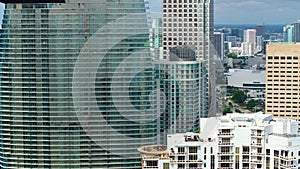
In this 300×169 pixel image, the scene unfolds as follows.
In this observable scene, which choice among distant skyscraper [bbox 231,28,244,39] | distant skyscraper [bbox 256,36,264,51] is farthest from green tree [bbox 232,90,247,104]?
distant skyscraper [bbox 256,36,264,51]

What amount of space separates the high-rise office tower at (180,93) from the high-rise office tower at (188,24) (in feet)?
3.97

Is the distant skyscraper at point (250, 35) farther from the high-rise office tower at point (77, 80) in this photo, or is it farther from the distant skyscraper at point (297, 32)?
the high-rise office tower at point (77, 80)

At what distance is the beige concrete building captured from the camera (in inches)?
324

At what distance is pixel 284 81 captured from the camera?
8.33 meters

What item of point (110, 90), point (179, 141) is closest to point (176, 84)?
point (110, 90)

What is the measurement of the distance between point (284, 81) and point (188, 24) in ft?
4.89

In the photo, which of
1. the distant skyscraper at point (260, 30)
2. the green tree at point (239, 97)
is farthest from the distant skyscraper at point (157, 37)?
the distant skyscraper at point (260, 30)

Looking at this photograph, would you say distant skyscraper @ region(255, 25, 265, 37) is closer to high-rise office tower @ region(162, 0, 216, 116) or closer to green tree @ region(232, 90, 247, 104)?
green tree @ region(232, 90, 247, 104)

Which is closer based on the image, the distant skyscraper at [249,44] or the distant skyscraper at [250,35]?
the distant skyscraper at [250,35]

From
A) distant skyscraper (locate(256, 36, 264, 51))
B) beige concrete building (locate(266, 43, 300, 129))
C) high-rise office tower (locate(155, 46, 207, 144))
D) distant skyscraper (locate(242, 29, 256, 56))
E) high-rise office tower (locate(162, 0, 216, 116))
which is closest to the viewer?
high-rise office tower (locate(155, 46, 207, 144))

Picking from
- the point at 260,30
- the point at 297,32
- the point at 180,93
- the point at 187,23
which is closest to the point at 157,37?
the point at 187,23

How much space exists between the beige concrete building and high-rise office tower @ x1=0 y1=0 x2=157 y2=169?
2.92m

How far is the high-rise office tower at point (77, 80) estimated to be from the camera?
582 cm

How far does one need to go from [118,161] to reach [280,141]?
2.91m
